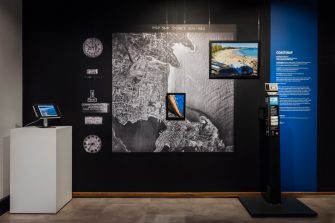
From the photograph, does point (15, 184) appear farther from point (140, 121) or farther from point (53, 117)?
point (140, 121)

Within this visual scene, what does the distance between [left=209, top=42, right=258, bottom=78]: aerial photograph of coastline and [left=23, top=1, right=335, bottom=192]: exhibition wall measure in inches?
4.1

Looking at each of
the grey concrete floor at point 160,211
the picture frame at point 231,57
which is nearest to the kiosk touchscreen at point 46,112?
the grey concrete floor at point 160,211

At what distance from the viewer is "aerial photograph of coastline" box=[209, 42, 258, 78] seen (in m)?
5.05

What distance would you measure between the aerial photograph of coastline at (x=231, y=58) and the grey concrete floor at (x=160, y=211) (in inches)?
72.0

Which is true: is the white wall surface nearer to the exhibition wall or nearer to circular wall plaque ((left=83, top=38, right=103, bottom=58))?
the exhibition wall

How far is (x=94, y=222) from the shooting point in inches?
156

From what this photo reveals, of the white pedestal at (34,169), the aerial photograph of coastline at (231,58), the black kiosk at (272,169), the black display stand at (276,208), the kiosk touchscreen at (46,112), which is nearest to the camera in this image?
the black display stand at (276,208)

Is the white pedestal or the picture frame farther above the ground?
the picture frame

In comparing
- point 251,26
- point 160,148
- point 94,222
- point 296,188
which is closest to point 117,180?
point 160,148

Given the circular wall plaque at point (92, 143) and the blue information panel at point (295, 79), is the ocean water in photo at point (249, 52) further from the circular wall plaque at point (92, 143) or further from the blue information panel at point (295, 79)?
the circular wall plaque at point (92, 143)

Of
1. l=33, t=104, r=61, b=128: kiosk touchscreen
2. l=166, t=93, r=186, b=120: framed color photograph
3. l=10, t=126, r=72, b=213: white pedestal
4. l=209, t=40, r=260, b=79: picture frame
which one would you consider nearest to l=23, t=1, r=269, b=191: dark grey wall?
l=209, t=40, r=260, b=79: picture frame

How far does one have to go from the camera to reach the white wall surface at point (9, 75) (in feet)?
14.5

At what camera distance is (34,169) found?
4281 mm

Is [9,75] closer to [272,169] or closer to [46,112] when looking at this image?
[46,112]
